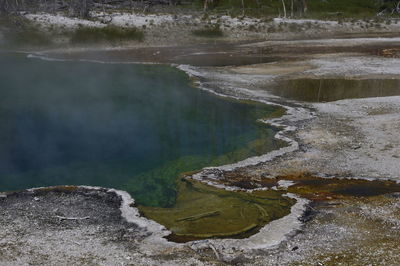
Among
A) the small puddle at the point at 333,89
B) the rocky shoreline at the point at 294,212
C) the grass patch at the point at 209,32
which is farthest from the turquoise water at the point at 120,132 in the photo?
the grass patch at the point at 209,32

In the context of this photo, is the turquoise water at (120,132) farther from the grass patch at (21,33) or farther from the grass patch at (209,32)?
the grass patch at (209,32)

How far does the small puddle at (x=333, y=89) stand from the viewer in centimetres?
3234

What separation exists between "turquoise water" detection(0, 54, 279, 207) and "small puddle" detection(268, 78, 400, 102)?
415 centimetres

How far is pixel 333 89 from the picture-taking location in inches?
1359

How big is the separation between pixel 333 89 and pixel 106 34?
31756 mm

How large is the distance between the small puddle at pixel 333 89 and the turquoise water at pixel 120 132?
4147mm

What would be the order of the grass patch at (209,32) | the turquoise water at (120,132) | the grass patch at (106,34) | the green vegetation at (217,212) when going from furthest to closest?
the grass patch at (209,32) < the grass patch at (106,34) < the turquoise water at (120,132) < the green vegetation at (217,212)

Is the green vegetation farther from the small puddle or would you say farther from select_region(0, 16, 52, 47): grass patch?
select_region(0, 16, 52, 47): grass patch

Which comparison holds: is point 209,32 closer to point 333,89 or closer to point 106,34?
point 106,34

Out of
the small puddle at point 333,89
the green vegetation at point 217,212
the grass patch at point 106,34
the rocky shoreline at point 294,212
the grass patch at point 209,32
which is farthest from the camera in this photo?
the grass patch at point 209,32

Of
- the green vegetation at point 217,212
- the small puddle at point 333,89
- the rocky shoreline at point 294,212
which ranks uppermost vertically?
the small puddle at point 333,89

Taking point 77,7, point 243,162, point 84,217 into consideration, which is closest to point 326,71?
point 243,162

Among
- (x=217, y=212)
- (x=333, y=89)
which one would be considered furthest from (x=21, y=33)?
(x=217, y=212)

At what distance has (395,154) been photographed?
2094 cm
